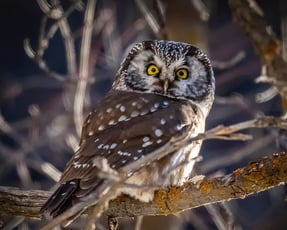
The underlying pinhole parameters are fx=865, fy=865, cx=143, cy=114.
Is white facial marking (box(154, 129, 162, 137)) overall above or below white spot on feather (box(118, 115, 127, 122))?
below

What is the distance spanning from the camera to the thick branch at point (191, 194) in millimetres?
3176

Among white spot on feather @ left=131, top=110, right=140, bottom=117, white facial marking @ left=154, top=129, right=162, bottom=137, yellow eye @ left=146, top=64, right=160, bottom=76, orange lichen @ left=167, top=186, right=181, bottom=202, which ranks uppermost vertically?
yellow eye @ left=146, top=64, right=160, bottom=76

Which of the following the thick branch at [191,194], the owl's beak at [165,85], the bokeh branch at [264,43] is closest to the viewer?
the thick branch at [191,194]

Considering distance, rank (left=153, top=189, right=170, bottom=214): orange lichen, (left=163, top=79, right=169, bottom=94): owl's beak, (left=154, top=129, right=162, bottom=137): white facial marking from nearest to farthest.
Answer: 1. (left=153, top=189, right=170, bottom=214): orange lichen
2. (left=154, top=129, right=162, bottom=137): white facial marking
3. (left=163, top=79, right=169, bottom=94): owl's beak

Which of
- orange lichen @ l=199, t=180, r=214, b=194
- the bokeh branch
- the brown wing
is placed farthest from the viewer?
the bokeh branch

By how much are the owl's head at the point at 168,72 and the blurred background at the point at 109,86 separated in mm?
415

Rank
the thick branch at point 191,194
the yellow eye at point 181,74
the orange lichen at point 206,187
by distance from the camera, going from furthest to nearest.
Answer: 1. the yellow eye at point 181,74
2. the orange lichen at point 206,187
3. the thick branch at point 191,194

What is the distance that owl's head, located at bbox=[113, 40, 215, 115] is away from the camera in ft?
14.3

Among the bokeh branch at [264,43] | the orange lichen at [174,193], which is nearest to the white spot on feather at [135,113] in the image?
the orange lichen at [174,193]

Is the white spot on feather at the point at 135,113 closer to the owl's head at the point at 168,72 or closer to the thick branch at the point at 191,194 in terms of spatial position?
the owl's head at the point at 168,72

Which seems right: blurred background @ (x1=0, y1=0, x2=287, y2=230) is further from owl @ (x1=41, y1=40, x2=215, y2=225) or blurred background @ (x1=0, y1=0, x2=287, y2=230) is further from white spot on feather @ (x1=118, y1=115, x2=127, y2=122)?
white spot on feather @ (x1=118, y1=115, x2=127, y2=122)

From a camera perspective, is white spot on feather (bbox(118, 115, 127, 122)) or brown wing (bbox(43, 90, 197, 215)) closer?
brown wing (bbox(43, 90, 197, 215))

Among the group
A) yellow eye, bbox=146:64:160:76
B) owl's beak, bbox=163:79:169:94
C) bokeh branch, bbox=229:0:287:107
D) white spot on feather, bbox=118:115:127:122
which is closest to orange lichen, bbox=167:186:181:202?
white spot on feather, bbox=118:115:127:122

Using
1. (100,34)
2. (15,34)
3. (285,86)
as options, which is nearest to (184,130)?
(285,86)
